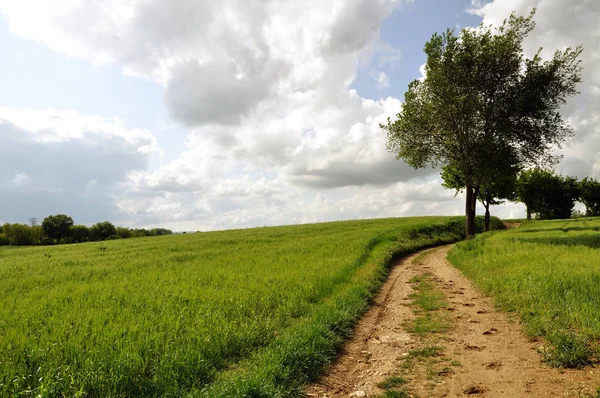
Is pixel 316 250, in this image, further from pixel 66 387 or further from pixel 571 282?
pixel 66 387

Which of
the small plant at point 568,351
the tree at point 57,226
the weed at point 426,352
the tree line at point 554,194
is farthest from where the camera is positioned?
the tree at point 57,226

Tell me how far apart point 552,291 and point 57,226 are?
13086 cm

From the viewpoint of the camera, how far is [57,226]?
110 metres

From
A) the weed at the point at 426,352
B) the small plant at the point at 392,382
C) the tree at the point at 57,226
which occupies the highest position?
the tree at the point at 57,226

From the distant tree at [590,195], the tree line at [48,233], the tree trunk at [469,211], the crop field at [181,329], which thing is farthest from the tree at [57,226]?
the distant tree at [590,195]

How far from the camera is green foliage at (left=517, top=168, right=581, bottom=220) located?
271ft

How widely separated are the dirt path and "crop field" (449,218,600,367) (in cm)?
41

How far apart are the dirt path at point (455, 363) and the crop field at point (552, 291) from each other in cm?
41

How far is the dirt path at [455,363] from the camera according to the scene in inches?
230

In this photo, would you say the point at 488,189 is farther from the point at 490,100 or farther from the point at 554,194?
the point at 554,194

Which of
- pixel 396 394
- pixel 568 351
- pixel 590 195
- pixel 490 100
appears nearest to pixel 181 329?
pixel 396 394

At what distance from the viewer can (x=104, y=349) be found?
7.14 metres

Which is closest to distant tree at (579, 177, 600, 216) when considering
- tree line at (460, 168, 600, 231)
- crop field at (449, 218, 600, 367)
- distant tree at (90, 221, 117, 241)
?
tree line at (460, 168, 600, 231)

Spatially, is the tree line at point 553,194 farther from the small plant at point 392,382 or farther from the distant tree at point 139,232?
the distant tree at point 139,232
